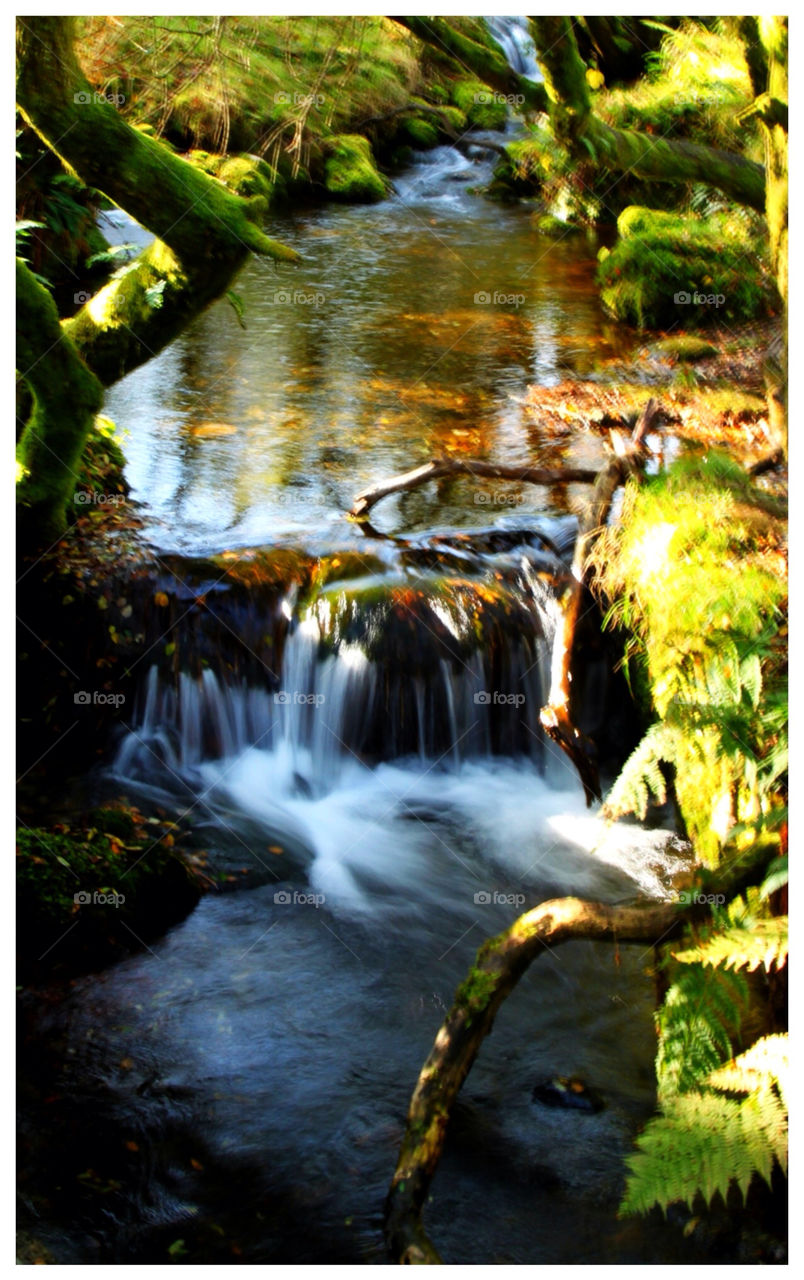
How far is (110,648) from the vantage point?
18.0 ft

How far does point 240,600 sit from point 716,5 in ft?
11.3

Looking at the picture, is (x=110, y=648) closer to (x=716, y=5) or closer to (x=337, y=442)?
(x=337, y=442)

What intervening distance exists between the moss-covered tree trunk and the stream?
91 centimetres

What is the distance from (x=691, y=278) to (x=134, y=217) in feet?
21.8

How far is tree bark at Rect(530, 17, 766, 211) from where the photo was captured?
4.79 m

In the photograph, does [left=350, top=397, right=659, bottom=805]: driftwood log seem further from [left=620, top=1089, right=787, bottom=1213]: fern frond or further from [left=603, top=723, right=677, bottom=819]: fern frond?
[left=620, top=1089, right=787, bottom=1213]: fern frond

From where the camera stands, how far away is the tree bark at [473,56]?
5.04 metres

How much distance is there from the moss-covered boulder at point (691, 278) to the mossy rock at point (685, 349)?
54cm

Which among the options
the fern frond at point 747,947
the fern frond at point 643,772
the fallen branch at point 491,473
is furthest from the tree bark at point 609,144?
the fern frond at point 747,947

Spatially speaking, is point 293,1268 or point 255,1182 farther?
point 255,1182

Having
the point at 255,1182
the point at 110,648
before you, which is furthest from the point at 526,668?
the point at 255,1182

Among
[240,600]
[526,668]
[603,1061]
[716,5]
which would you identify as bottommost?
[603,1061]

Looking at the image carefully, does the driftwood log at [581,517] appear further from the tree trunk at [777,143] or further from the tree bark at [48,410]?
the tree bark at [48,410]

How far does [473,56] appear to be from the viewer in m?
5.12
